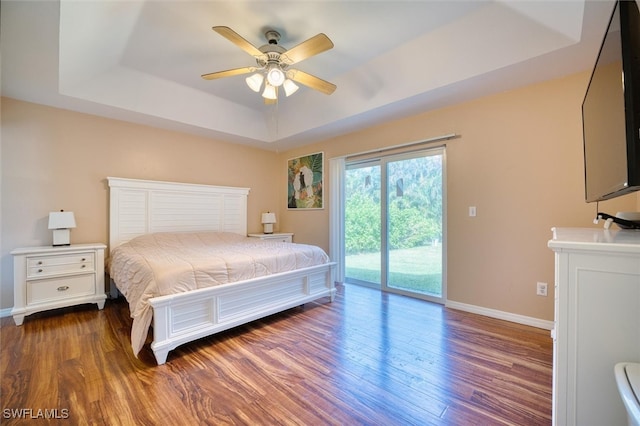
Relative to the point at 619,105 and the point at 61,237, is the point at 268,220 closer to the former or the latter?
the point at 61,237

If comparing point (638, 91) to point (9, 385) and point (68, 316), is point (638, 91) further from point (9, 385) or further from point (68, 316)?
point (68, 316)

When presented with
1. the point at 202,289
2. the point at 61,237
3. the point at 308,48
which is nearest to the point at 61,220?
the point at 61,237

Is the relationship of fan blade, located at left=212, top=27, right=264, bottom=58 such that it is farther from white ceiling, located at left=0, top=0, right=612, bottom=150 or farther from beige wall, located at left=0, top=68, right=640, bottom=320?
beige wall, located at left=0, top=68, right=640, bottom=320

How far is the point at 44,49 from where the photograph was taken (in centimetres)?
217

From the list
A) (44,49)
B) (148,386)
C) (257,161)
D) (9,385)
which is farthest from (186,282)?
(257,161)

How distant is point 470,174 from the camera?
2947 mm

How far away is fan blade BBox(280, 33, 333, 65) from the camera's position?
6.37 feet

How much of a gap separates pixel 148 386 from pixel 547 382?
100 inches

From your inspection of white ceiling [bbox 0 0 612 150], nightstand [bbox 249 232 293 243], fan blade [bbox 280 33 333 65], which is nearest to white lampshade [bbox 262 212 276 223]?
nightstand [bbox 249 232 293 243]

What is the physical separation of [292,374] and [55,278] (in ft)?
9.14

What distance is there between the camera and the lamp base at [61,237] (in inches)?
115

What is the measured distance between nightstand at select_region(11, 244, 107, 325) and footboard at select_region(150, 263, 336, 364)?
68.2 inches

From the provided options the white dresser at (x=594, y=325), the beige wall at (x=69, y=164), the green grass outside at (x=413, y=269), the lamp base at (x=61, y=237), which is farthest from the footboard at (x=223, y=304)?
the beige wall at (x=69, y=164)

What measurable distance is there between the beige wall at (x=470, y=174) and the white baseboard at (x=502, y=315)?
0.05 metres
